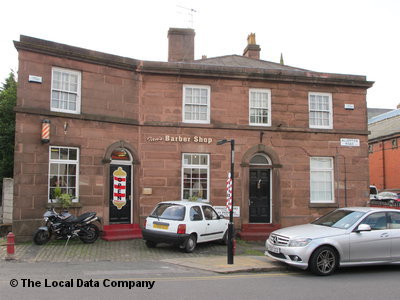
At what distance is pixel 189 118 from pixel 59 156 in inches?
211

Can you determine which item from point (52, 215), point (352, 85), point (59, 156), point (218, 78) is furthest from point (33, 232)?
point (352, 85)

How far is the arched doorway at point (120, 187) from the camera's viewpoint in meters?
15.2

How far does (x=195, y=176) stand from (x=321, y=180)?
5.71 m

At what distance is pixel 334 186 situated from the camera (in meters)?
17.6

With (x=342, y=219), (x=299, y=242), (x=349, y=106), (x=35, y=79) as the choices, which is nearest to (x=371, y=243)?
(x=342, y=219)

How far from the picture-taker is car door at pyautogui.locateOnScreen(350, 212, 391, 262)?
934 centimetres

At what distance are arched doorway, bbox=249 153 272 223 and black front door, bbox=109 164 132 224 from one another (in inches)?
201

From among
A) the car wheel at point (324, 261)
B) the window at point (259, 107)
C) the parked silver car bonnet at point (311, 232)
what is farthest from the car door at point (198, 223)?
the window at point (259, 107)

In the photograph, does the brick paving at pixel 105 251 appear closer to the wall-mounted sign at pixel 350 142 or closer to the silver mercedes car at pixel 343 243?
the silver mercedes car at pixel 343 243

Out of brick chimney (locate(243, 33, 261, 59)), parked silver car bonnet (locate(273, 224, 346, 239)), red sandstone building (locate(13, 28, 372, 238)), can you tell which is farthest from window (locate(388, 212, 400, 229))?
brick chimney (locate(243, 33, 261, 59))

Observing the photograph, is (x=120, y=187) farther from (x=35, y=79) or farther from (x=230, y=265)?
(x=230, y=265)

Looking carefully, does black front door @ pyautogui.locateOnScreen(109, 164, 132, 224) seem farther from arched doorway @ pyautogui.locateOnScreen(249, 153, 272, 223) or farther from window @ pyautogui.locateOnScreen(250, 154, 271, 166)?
window @ pyautogui.locateOnScreen(250, 154, 271, 166)

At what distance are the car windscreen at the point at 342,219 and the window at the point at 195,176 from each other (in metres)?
6.37

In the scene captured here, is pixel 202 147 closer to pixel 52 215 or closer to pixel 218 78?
pixel 218 78
